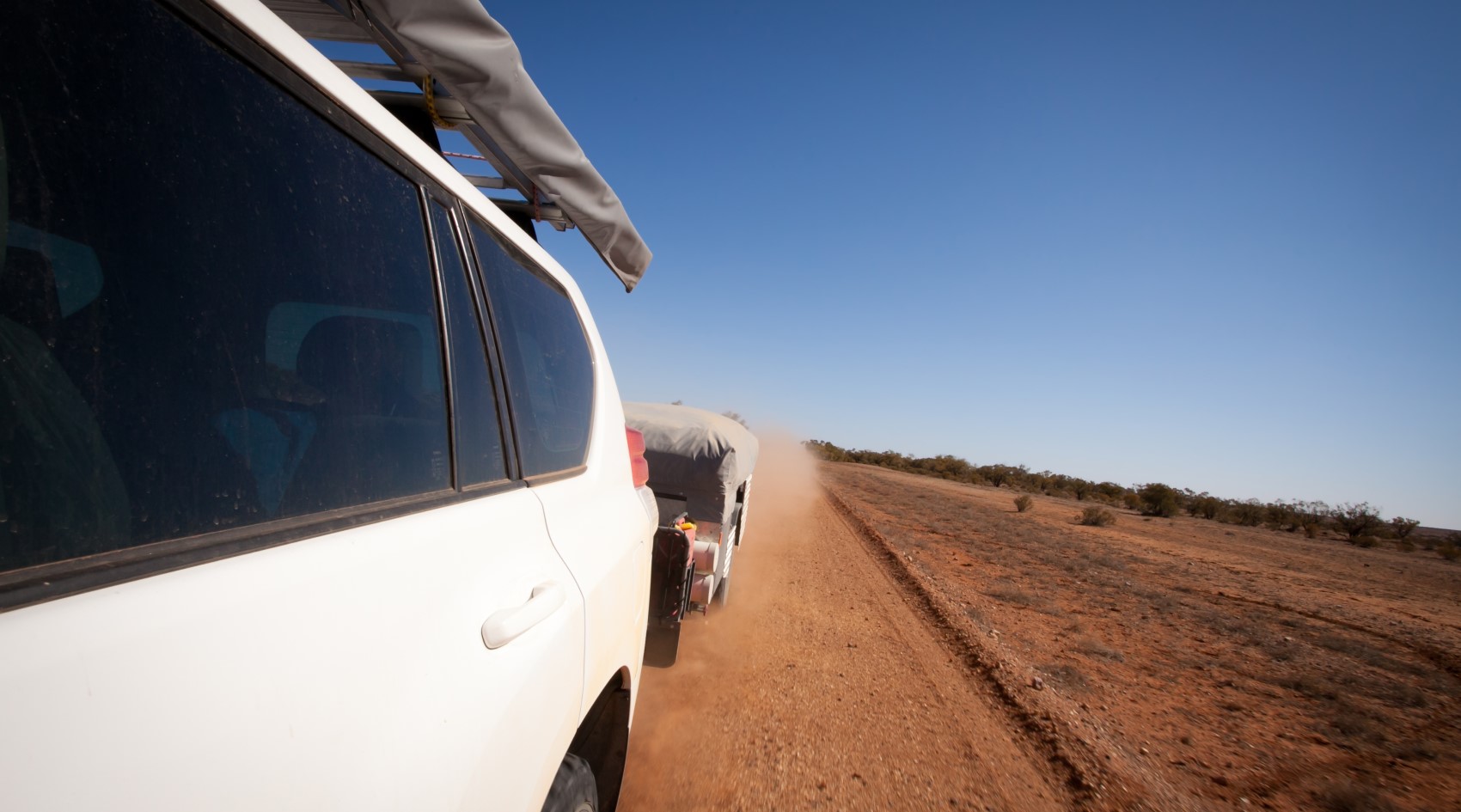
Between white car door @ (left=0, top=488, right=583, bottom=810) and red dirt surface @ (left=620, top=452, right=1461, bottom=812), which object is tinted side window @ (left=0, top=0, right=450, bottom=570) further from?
red dirt surface @ (left=620, top=452, right=1461, bottom=812)

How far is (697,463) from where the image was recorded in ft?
17.6

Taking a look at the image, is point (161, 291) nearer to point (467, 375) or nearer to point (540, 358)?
point (467, 375)

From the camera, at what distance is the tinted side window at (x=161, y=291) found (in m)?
0.58

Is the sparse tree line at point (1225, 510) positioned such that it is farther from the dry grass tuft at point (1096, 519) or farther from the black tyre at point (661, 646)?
the black tyre at point (661, 646)

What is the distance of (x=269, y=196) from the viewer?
0.85m

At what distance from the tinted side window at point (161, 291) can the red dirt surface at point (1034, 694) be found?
2949 mm

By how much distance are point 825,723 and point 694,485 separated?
7.30ft

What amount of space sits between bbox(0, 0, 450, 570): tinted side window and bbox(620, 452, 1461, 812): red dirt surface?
295cm

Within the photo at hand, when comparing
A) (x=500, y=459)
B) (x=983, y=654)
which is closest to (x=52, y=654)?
(x=500, y=459)

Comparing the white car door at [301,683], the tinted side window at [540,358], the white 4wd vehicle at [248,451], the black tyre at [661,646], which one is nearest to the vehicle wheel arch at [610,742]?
the white 4wd vehicle at [248,451]

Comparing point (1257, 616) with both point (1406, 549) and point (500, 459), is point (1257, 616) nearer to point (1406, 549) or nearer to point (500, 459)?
point (500, 459)

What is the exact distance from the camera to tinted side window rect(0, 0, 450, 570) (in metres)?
0.58

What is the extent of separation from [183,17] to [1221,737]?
21.7 ft

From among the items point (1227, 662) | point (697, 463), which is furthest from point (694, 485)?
point (1227, 662)
